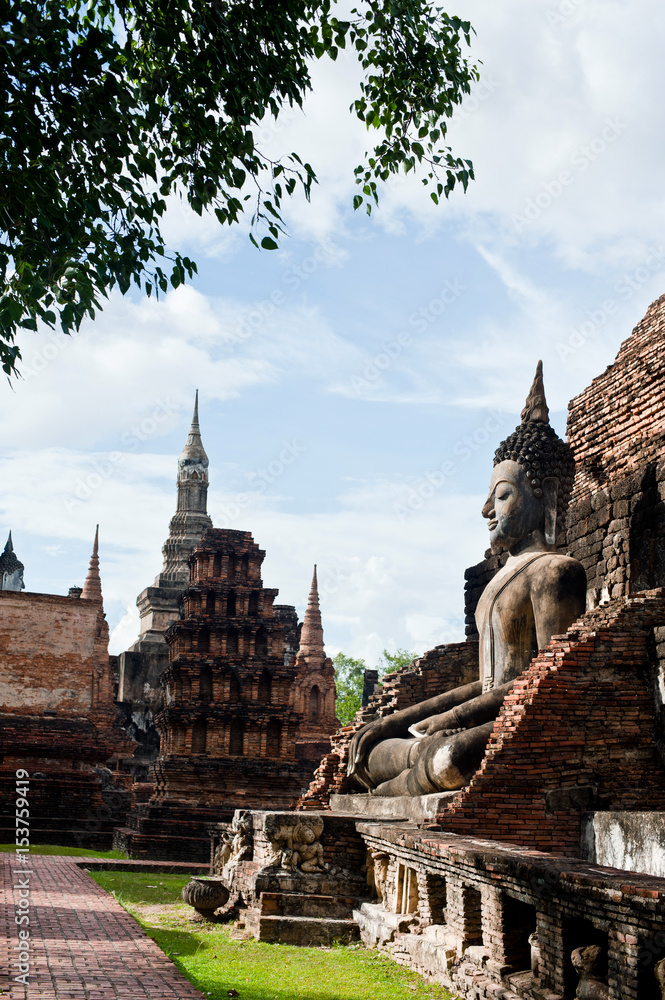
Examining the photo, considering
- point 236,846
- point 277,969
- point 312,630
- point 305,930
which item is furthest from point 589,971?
point 312,630

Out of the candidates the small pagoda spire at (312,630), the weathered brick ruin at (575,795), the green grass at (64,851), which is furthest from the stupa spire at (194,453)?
the weathered brick ruin at (575,795)

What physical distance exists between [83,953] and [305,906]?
2030 mm

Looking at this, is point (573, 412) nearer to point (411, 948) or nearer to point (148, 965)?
point (411, 948)

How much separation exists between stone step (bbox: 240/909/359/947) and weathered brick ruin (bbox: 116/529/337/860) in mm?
12340

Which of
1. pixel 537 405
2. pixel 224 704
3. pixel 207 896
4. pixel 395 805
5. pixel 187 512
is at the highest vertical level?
pixel 187 512

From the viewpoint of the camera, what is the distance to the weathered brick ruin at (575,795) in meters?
4.75

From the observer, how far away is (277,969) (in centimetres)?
710

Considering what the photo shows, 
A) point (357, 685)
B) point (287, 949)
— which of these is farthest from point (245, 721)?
point (357, 685)

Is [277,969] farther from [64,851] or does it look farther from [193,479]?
[193,479]

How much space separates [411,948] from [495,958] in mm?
1306

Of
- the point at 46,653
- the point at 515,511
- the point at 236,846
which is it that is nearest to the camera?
the point at 236,846

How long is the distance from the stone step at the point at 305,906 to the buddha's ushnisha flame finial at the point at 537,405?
16.6ft

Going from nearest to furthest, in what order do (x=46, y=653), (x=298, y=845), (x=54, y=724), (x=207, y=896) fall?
(x=298, y=845), (x=207, y=896), (x=54, y=724), (x=46, y=653)

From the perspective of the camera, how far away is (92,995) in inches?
221
